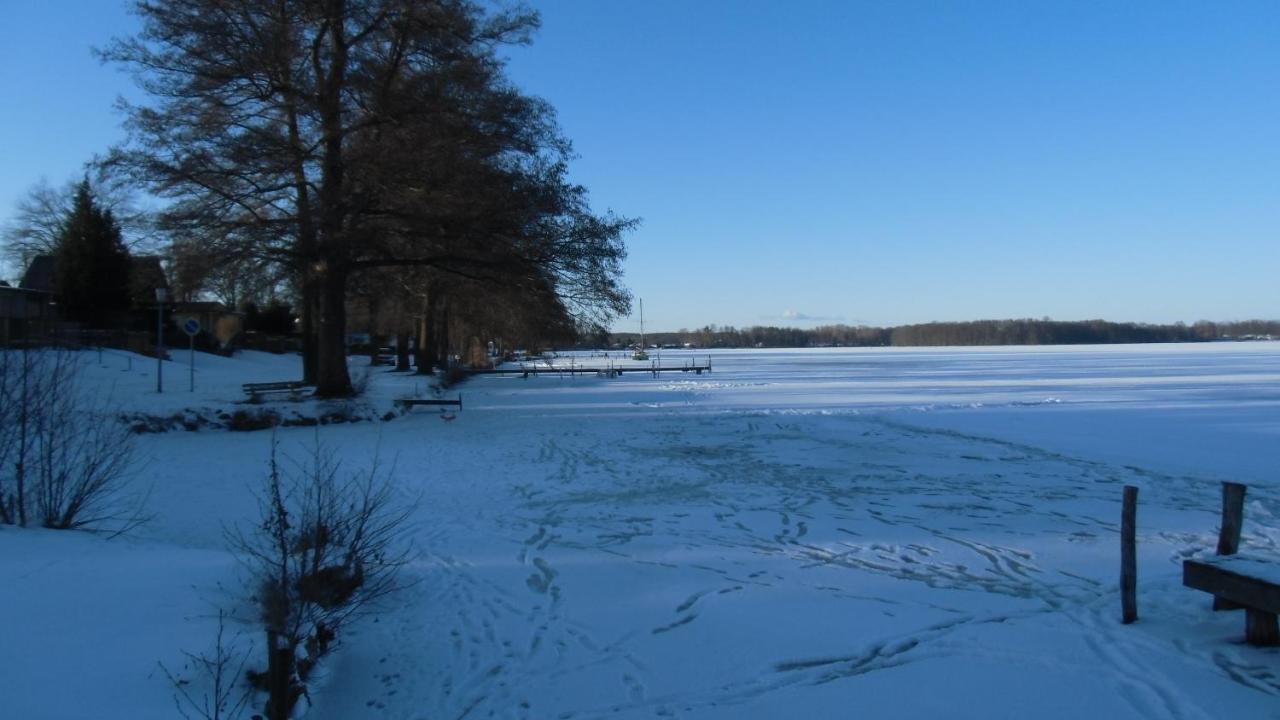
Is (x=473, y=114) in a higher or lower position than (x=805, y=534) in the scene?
higher

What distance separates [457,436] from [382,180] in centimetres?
607

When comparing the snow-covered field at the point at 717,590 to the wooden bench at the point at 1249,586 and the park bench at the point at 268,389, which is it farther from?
the park bench at the point at 268,389

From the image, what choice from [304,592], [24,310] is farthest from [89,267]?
[304,592]

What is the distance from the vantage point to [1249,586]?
202 inches

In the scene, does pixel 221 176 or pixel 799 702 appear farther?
pixel 221 176

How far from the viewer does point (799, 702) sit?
15.4ft

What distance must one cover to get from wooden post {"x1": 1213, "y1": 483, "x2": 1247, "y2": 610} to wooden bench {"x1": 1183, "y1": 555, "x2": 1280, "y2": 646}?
0.35 metres

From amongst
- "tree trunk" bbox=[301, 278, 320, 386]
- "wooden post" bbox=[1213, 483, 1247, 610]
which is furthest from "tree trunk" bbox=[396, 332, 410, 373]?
"wooden post" bbox=[1213, 483, 1247, 610]

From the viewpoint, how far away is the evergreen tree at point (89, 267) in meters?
39.0

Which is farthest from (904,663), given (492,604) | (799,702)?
(492,604)

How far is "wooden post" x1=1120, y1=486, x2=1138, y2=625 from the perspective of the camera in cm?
568

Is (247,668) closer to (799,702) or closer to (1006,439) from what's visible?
(799,702)

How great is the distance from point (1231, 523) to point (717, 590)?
12.6ft

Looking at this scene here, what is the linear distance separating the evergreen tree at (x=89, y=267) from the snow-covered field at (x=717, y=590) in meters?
29.8
